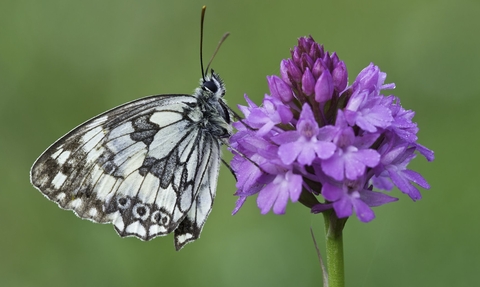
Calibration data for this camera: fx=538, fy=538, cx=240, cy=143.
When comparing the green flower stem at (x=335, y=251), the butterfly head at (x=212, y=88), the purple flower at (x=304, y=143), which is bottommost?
the green flower stem at (x=335, y=251)

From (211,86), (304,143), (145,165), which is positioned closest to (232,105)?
(211,86)

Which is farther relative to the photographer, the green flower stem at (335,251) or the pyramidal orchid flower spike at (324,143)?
the green flower stem at (335,251)

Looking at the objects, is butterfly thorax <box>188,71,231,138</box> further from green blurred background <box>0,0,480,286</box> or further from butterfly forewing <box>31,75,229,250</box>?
green blurred background <box>0,0,480,286</box>

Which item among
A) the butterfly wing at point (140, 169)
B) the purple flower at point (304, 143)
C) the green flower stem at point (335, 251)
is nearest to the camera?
the purple flower at point (304, 143)

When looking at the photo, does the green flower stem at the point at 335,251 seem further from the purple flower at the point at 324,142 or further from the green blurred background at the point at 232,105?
the green blurred background at the point at 232,105

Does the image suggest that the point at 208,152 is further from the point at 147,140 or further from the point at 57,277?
the point at 57,277

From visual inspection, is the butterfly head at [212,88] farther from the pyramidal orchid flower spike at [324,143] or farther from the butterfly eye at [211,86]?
the pyramidal orchid flower spike at [324,143]

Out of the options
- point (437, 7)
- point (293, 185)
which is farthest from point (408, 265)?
point (437, 7)

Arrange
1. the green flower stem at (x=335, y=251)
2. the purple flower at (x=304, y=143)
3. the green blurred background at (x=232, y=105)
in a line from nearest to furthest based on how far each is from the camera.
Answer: the purple flower at (x=304, y=143) < the green flower stem at (x=335, y=251) < the green blurred background at (x=232, y=105)

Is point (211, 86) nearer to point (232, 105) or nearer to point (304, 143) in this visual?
point (304, 143)

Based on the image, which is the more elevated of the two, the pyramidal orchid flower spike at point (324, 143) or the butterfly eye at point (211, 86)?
the butterfly eye at point (211, 86)

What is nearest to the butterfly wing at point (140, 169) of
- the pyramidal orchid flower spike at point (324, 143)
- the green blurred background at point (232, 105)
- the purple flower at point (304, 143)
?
the pyramidal orchid flower spike at point (324, 143)
